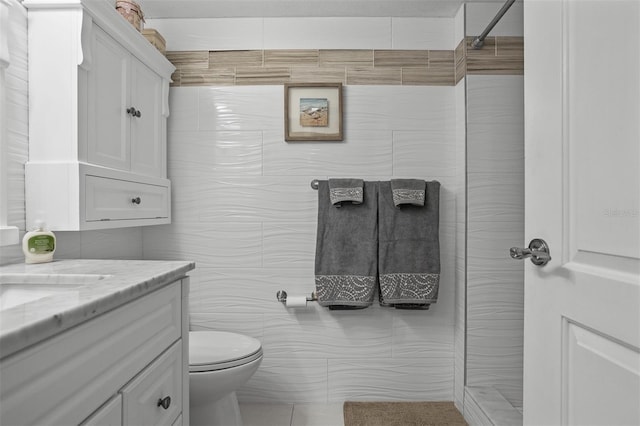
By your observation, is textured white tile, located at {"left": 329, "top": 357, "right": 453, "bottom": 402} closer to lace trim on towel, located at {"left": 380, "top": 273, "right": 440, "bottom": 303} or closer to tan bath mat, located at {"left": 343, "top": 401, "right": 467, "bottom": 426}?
tan bath mat, located at {"left": 343, "top": 401, "right": 467, "bottom": 426}

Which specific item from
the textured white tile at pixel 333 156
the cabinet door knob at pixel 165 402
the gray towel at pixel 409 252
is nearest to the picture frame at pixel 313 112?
the textured white tile at pixel 333 156

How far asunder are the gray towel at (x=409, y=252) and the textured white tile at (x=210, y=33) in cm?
107

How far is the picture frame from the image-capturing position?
2.20 m

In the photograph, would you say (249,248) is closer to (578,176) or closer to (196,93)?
(196,93)

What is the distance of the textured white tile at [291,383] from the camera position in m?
2.21

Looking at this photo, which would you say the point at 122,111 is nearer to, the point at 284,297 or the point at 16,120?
the point at 16,120

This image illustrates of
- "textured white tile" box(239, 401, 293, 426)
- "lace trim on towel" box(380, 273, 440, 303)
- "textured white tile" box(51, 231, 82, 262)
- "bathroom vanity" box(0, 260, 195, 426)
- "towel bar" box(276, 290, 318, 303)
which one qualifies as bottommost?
"textured white tile" box(239, 401, 293, 426)

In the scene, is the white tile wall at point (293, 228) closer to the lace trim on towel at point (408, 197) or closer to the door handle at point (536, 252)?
the lace trim on towel at point (408, 197)

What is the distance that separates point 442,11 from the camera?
2.16m

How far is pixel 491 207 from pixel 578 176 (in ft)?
4.29

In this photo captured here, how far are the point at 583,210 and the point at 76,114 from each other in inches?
57.4

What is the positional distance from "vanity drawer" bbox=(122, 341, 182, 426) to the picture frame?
135 cm

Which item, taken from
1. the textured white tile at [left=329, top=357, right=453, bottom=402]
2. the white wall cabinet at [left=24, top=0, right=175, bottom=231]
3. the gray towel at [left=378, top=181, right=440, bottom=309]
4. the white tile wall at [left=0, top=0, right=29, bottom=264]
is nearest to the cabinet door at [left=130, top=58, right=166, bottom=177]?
the white wall cabinet at [left=24, top=0, right=175, bottom=231]

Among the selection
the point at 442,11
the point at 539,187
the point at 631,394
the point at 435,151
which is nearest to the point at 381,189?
the point at 435,151
